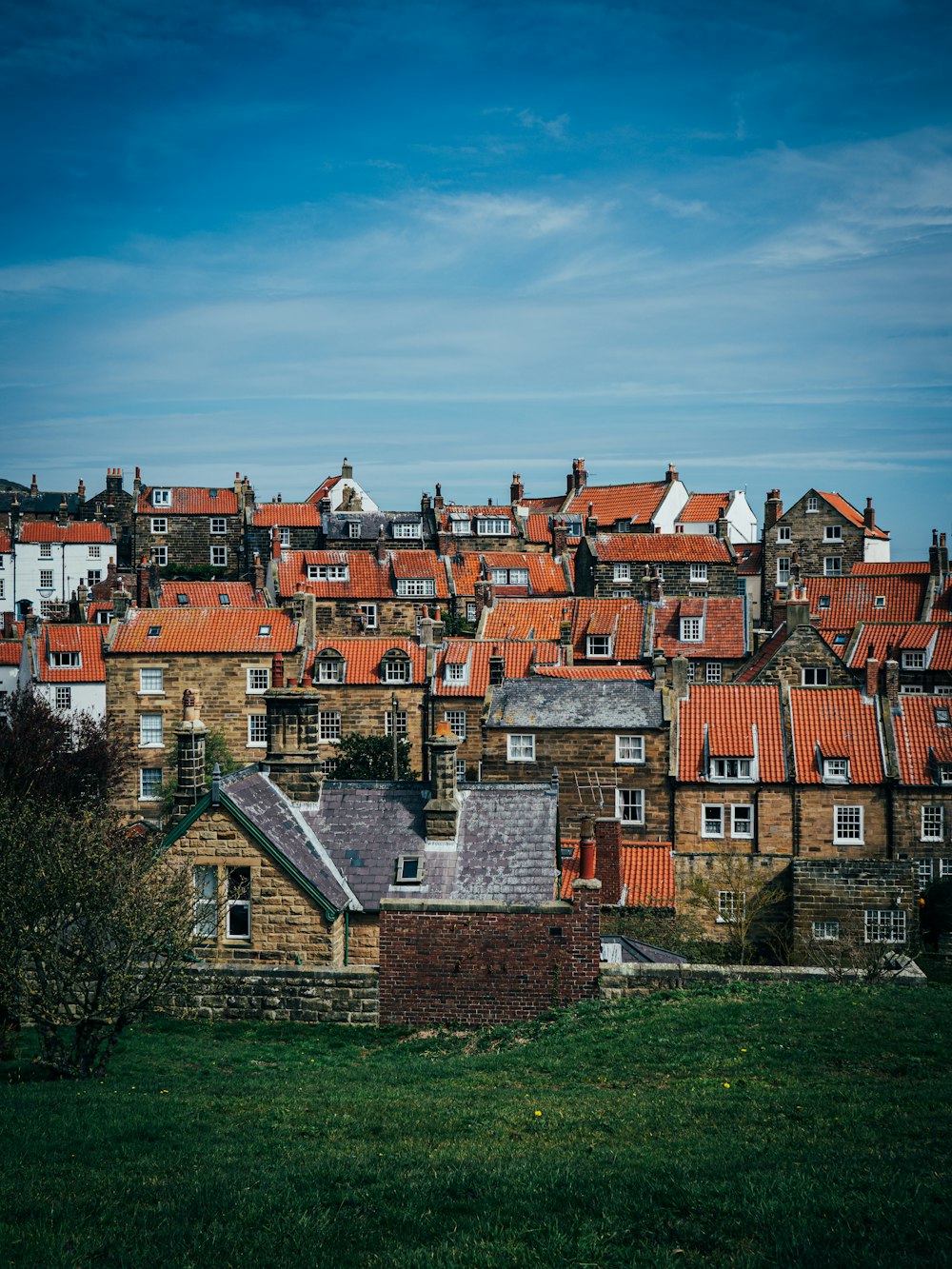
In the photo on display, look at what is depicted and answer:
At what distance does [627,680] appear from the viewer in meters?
48.2

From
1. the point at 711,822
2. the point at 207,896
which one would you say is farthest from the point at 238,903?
the point at 711,822

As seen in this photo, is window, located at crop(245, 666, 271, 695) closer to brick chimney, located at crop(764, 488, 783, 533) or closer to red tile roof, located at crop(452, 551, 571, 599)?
red tile roof, located at crop(452, 551, 571, 599)

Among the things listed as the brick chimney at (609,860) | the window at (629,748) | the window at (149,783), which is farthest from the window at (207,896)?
the window at (149,783)

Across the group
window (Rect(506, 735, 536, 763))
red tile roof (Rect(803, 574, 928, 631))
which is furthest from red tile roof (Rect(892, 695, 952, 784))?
red tile roof (Rect(803, 574, 928, 631))

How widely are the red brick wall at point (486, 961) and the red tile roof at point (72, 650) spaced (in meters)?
45.5

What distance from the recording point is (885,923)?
36.2m

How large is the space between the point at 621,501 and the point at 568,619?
42.7 meters

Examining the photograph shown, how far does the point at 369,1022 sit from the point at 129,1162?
926 cm

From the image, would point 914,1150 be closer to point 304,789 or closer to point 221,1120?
point 221,1120

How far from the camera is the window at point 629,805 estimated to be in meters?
45.3

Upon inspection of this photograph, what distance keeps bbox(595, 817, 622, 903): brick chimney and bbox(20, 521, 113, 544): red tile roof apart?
79927 mm

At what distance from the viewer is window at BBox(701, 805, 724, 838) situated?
1761 inches

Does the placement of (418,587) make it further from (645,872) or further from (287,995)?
(287,995)

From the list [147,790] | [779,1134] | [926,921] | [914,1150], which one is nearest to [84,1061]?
[779,1134]
